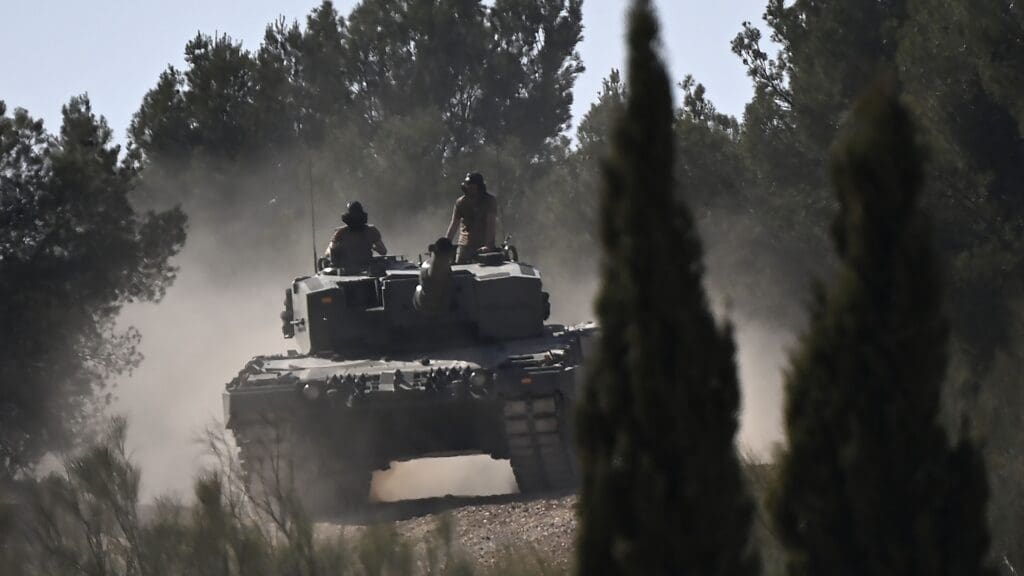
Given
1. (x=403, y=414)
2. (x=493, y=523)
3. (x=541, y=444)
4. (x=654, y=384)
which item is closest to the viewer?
(x=654, y=384)

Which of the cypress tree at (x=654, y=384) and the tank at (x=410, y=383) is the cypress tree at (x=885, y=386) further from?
the tank at (x=410, y=383)

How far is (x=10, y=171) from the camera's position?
23625mm

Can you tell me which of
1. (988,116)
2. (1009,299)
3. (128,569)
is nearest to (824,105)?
(988,116)

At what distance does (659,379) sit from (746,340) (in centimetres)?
2017

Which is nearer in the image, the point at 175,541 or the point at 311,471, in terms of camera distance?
the point at 175,541

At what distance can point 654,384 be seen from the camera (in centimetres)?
742

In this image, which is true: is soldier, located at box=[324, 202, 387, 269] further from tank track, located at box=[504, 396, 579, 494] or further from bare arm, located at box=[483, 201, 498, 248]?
tank track, located at box=[504, 396, 579, 494]

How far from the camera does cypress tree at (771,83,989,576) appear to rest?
298 inches

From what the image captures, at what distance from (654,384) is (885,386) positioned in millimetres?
998

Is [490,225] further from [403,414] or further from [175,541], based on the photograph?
[175,541]

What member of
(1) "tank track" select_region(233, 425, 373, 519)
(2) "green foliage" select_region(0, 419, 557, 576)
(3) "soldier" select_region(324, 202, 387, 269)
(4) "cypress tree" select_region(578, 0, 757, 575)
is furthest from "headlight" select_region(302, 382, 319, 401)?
(4) "cypress tree" select_region(578, 0, 757, 575)

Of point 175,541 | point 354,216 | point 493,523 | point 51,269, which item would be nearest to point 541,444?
point 493,523

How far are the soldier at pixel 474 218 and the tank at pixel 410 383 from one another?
A: 0.82m

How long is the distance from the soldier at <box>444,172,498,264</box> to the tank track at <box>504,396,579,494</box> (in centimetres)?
322
